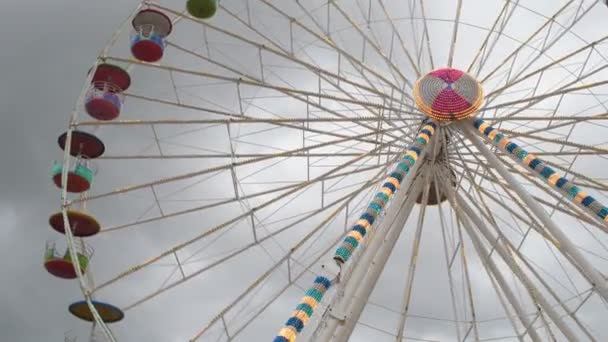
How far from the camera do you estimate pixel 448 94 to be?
1552 cm

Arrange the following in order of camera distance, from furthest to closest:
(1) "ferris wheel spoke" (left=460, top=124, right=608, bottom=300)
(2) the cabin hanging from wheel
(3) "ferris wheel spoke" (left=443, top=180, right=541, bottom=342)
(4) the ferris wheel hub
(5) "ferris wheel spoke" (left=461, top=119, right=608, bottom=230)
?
(2) the cabin hanging from wheel
(4) the ferris wheel hub
(3) "ferris wheel spoke" (left=443, top=180, right=541, bottom=342)
(5) "ferris wheel spoke" (left=461, top=119, right=608, bottom=230)
(1) "ferris wheel spoke" (left=460, top=124, right=608, bottom=300)

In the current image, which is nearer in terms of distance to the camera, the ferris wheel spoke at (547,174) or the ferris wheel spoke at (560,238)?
the ferris wheel spoke at (560,238)

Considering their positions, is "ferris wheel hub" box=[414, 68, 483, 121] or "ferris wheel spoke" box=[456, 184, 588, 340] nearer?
"ferris wheel spoke" box=[456, 184, 588, 340]

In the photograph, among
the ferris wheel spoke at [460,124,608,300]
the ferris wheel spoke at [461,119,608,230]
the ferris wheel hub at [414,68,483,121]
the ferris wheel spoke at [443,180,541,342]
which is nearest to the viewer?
the ferris wheel spoke at [460,124,608,300]

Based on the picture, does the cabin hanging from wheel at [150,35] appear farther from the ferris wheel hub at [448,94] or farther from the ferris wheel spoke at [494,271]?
the ferris wheel spoke at [494,271]

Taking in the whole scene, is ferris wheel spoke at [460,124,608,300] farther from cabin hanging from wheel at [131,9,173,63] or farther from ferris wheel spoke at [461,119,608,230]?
cabin hanging from wheel at [131,9,173,63]

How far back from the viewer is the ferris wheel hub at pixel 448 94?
15359 millimetres

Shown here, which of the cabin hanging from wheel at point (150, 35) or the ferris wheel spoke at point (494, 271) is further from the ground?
the cabin hanging from wheel at point (150, 35)

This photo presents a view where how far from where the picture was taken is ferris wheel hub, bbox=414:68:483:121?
15359 millimetres

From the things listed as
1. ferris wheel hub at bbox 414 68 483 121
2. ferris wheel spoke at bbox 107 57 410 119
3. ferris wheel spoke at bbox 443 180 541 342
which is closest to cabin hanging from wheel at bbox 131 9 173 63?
ferris wheel spoke at bbox 107 57 410 119

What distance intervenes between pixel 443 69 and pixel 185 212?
690 cm

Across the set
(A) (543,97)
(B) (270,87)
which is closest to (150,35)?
(B) (270,87)

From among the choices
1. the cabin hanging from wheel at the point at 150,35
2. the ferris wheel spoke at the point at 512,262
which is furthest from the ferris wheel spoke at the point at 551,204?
the cabin hanging from wheel at the point at 150,35

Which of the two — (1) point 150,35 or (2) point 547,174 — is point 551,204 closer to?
(2) point 547,174
